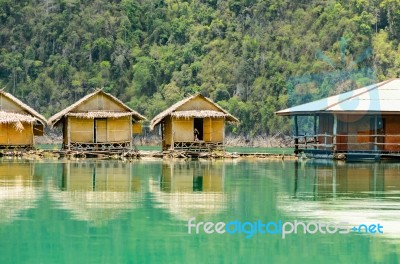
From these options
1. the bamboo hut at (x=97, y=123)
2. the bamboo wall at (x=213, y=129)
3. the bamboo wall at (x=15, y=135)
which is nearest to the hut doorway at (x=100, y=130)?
the bamboo hut at (x=97, y=123)

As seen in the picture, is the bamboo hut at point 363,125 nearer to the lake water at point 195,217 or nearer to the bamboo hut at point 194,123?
the bamboo hut at point 194,123

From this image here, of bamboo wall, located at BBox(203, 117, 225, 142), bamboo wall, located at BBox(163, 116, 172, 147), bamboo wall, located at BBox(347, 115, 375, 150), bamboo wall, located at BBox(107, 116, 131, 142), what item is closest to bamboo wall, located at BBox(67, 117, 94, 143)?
bamboo wall, located at BBox(107, 116, 131, 142)

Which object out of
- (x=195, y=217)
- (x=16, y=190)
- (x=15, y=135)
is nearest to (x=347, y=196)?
(x=195, y=217)

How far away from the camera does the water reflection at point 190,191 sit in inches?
577

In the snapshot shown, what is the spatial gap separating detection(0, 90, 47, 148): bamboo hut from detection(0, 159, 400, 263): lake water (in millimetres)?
10787

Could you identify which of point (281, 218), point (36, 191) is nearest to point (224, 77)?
point (36, 191)

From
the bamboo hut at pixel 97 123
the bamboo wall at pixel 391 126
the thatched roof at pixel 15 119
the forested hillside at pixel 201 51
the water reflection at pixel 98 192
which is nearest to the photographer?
the water reflection at pixel 98 192

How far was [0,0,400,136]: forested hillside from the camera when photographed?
6050cm

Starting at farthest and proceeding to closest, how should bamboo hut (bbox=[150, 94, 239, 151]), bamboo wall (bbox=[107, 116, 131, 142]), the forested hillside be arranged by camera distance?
the forested hillside, bamboo wall (bbox=[107, 116, 131, 142]), bamboo hut (bbox=[150, 94, 239, 151])

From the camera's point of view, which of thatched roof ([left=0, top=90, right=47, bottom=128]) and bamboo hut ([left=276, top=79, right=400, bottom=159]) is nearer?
bamboo hut ([left=276, top=79, right=400, bottom=159])

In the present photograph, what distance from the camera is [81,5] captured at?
237 feet

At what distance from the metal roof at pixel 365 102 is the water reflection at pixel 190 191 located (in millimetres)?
5043

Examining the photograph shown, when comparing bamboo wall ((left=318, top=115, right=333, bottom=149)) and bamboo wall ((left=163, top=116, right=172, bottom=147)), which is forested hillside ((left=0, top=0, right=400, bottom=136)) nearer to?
bamboo wall ((left=163, top=116, right=172, bottom=147))

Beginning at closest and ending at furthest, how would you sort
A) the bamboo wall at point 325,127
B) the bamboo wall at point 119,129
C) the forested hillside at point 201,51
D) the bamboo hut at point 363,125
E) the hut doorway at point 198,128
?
1. the bamboo hut at point 363,125
2. the bamboo wall at point 325,127
3. the bamboo wall at point 119,129
4. the hut doorway at point 198,128
5. the forested hillside at point 201,51
